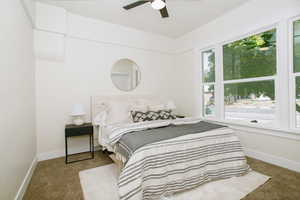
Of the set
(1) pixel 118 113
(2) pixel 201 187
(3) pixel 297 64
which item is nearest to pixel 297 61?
(3) pixel 297 64

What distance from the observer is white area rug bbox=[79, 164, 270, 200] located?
166cm

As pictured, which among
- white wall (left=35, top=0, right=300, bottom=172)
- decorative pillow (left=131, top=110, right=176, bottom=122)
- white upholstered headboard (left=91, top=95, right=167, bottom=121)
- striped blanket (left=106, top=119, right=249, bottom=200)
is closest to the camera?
striped blanket (left=106, top=119, right=249, bottom=200)

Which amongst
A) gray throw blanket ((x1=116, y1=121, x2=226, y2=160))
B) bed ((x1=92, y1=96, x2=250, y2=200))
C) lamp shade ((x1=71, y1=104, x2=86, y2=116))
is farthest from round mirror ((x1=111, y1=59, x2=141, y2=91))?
gray throw blanket ((x1=116, y1=121, x2=226, y2=160))

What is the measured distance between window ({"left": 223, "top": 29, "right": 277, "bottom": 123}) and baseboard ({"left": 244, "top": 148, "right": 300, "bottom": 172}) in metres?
0.57

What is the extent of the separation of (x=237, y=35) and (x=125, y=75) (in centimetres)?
254

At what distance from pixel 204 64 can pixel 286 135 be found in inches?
85.7

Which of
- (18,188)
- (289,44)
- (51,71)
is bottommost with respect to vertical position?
(18,188)

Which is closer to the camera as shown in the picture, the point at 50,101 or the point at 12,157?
the point at 12,157

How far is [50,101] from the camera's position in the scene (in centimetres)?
279

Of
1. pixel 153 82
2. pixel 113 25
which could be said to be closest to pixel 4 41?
pixel 113 25

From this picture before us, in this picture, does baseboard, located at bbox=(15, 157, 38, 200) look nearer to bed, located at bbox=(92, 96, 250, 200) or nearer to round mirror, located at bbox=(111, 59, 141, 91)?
bed, located at bbox=(92, 96, 250, 200)

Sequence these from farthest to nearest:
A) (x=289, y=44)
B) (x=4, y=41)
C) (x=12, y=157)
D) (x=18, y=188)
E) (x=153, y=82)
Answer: (x=153, y=82) → (x=289, y=44) → (x=18, y=188) → (x=12, y=157) → (x=4, y=41)

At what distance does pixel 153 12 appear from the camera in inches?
118

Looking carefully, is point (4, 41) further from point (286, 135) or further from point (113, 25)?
point (286, 135)
